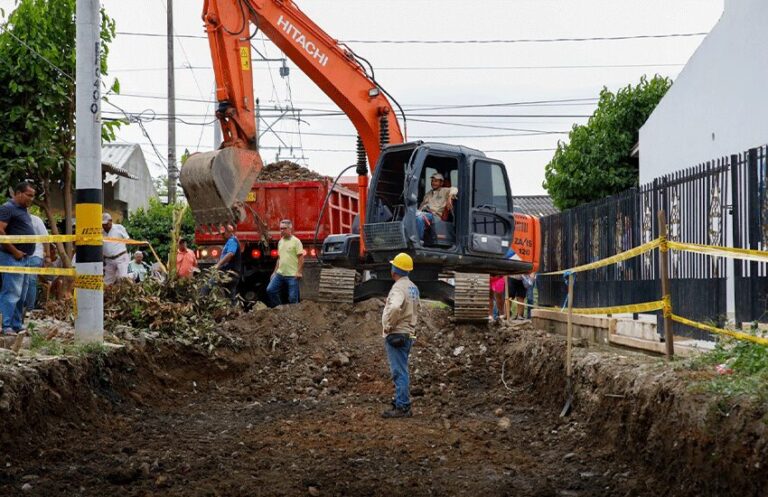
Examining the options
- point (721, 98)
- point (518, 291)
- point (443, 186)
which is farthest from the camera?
point (518, 291)

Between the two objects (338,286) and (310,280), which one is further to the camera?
(310,280)

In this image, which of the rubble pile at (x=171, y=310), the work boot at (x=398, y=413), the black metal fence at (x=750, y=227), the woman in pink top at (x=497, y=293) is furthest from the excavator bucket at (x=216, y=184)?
the black metal fence at (x=750, y=227)

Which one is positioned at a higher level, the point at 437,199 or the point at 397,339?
the point at 437,199

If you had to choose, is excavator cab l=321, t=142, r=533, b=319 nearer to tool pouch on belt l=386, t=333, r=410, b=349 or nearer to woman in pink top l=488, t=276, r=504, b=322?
tool pouch on belt l=386, t=333, r=410, b=349

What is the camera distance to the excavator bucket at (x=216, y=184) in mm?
13188

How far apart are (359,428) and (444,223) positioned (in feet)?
17.0

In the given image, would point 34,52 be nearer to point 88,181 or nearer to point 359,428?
point 88,181

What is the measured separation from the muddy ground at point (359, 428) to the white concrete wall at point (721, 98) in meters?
6.16

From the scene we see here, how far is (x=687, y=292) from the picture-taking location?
11.2 m

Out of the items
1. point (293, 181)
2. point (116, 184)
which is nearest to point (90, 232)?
point (293, 181)

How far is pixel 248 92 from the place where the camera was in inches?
578

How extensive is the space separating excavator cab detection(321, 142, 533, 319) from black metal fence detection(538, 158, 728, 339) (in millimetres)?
1767

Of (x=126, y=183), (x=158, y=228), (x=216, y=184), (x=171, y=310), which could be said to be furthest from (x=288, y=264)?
(x=126, y=183)

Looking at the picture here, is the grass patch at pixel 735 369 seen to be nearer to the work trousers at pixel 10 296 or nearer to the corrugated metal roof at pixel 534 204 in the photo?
the work trousers at pixel 10 296
